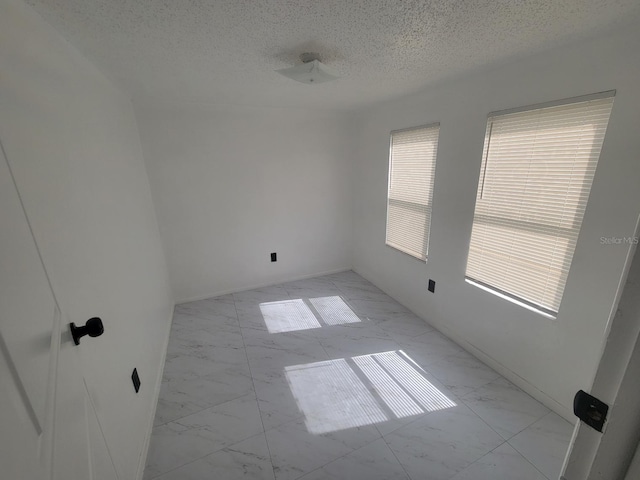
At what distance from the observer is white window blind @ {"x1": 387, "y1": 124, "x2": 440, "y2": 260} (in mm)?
2488

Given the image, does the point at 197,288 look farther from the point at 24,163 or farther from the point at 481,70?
the point at 481,70

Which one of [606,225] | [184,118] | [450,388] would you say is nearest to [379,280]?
[450,388]

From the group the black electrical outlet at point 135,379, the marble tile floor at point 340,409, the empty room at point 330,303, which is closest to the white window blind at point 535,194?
the empty room at point 330,303

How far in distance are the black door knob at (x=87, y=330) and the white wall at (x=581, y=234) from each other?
197 cm

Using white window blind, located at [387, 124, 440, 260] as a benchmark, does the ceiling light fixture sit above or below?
above

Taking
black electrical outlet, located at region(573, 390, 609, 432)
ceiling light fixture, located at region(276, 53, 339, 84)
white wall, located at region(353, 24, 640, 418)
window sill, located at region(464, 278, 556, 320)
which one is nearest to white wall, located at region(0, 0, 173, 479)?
ceiling light fixture, located at region(276, 53, 339, 84)

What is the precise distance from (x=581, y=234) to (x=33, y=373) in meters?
2.37

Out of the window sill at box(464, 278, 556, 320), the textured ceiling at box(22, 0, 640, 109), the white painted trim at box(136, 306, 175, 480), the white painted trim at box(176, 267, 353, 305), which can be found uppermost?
the textured ceiling at box(22, 0, 640, 109)

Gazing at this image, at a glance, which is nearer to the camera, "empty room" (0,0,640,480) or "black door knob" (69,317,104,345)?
"empty room" (0,0,640,480)

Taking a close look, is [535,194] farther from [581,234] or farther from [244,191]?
[244,191]

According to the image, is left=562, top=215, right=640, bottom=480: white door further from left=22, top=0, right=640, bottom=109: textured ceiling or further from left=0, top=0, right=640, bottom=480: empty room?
left=22, top=0, right=640, bottom=109: textured ceiling

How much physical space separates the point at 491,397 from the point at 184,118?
3.65 metres

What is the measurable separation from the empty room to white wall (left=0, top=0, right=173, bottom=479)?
1 centimetres

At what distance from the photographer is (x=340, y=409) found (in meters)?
1.79
